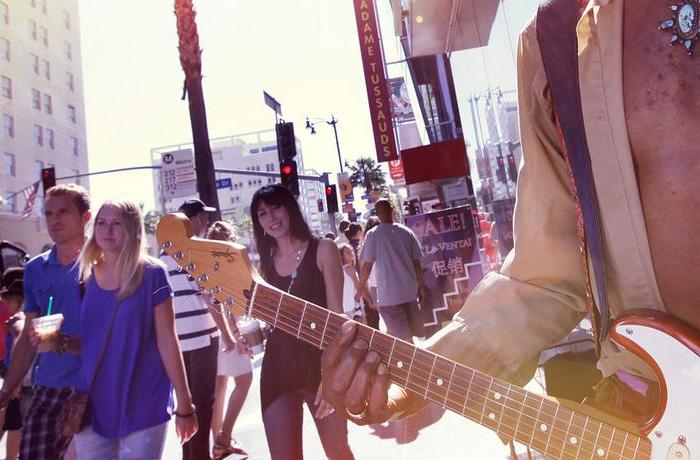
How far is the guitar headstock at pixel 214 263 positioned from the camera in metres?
1.78

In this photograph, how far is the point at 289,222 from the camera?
3.40 meters

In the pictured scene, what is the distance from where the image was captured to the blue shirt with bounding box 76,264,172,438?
8.56 feet

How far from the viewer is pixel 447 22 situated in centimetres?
761

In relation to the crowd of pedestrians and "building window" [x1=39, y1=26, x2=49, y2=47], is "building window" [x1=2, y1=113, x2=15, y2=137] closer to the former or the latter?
"building window" [x1=39, y1=26, x2=49, y2=47]

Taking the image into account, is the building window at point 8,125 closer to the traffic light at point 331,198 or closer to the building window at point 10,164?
the building window at point 10,164

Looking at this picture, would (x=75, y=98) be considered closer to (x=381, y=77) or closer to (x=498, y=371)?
(x=381, y=77)

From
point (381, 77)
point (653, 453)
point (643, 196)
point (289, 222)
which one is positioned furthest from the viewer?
point (381, 77)

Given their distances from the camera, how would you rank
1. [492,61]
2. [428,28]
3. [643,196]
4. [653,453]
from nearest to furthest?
1. [653,453]
2. [643,196]
3. [492,61]
4. [428,28]

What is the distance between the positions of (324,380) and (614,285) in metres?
0.85

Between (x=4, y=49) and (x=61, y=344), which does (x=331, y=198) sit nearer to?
(x=61, y=344)

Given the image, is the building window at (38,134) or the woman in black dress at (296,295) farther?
the building window at (38,134)

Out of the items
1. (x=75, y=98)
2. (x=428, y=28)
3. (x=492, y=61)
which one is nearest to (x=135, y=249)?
(x=492, y=61)

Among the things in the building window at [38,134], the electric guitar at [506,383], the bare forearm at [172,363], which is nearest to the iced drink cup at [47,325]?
the bare forearm at [172,363]

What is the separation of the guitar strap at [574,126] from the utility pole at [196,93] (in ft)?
25.5
